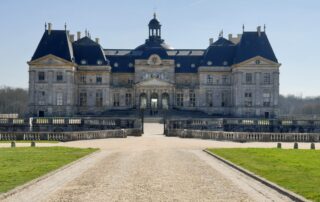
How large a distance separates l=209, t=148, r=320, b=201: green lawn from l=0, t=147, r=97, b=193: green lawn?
7.35 meters

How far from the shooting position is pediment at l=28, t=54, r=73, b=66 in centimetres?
8512

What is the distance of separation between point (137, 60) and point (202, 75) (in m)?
11.7

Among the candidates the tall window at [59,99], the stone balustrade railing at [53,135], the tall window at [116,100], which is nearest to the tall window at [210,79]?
the tall window at [116,100]

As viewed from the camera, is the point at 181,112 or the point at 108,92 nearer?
the point at 181,112

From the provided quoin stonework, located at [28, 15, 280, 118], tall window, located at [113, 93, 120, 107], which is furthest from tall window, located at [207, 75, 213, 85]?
tall window, located at [113, 93, 120, 107]

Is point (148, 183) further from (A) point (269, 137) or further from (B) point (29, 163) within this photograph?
(A) point (269, 137)

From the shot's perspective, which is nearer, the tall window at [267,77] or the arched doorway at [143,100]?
the tall window at [267,77]

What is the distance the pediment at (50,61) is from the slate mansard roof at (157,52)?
781mm

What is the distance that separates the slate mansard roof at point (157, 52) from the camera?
86.8 m

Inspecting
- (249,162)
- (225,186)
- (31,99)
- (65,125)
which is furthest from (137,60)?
(225,186)

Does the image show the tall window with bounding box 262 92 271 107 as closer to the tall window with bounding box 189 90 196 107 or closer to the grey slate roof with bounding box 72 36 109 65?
the tall window with bounding box 189 90 196 107

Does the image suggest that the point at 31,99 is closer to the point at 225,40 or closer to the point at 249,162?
the point at 225,40

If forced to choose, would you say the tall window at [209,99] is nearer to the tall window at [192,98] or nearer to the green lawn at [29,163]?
the tall window at [192,98]

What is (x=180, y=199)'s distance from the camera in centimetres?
1325
